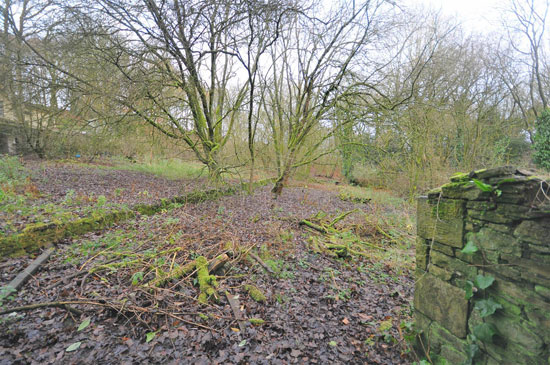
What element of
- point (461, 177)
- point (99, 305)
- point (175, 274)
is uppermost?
point (461, 177)

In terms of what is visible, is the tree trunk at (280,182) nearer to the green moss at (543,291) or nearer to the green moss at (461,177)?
the green moss at (461,177)

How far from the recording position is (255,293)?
3398mm

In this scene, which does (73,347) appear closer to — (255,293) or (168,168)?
(255,293)

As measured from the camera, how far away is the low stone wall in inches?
65.8

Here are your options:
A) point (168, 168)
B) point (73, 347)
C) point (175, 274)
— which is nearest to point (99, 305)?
point (73, 347)

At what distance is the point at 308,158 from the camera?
1048 cm

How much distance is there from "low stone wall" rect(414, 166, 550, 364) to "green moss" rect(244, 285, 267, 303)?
1.84 meters

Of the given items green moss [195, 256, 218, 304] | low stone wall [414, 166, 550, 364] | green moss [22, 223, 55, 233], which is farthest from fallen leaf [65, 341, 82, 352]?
low stone wall [414, 166, 550, 364]

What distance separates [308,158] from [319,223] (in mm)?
4287

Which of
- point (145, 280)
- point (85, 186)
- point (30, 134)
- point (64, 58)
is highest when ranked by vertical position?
point (64, 58)

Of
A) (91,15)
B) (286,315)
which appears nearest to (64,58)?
(91,15)

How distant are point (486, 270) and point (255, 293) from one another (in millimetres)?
2553

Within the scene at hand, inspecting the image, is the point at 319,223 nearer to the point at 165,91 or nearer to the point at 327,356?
the point at 327,356

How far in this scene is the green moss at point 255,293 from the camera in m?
3.33
